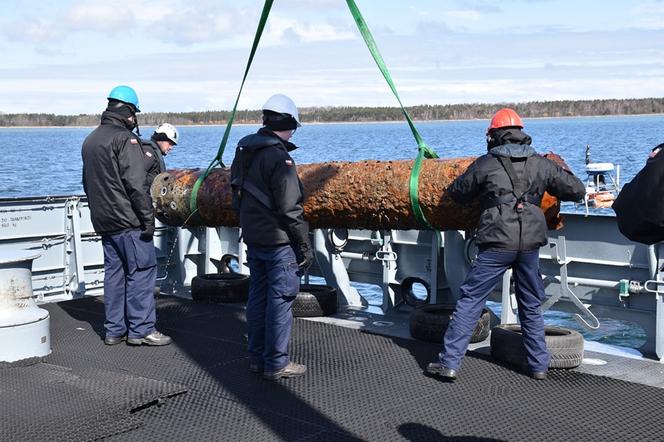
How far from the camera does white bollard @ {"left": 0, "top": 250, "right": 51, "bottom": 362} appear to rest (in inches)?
261

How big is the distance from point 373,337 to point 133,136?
2702mm

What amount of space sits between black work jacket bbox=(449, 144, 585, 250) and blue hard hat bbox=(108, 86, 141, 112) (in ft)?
9.66

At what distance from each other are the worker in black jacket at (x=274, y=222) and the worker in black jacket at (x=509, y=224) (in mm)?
1145

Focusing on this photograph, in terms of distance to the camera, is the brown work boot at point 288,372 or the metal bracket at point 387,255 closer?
the brown work boot at point 288,372

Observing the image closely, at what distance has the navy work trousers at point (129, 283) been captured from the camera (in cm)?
731

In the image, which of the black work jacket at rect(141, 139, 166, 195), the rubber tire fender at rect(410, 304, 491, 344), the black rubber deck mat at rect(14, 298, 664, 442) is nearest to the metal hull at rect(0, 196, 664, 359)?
the rubber tire fender at rect(410, 304, 491, 344)

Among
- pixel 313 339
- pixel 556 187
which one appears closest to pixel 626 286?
pixel 556 187

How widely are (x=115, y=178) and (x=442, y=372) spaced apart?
310 centimetres

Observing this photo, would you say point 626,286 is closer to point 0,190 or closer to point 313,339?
point 313,339

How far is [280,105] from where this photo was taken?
634 centimetres

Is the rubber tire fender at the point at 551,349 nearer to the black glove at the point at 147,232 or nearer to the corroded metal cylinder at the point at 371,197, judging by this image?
the corroded metal cylinder at the point at 371,197

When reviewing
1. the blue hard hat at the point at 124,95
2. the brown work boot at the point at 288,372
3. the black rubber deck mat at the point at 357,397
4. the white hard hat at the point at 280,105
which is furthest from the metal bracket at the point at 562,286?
the blue hard hat at the point at 124,95

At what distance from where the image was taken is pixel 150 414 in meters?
5.53

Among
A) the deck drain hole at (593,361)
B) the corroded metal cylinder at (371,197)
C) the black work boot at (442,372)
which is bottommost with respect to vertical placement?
the deck drain hole at (593,361)
